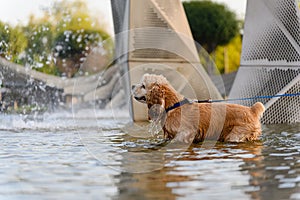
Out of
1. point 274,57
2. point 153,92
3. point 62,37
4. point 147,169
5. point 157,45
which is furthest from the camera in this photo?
point 62,37

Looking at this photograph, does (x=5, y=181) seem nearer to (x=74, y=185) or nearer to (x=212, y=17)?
(x=74, y=185)

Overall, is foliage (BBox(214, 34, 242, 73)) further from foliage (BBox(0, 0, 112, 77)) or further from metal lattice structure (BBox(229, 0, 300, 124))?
metal lattice structure (BBox(229, 0, 300, 124))

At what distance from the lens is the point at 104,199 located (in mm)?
5066

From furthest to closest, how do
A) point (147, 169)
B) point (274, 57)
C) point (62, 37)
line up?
point (62, 37)
point (274, 57)
point (147, 169)

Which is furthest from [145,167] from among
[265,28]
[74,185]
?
[265,28]

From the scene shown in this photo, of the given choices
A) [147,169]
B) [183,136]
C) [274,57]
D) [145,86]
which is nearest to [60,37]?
[274,57]

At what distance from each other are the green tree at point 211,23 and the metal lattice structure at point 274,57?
45862 mm

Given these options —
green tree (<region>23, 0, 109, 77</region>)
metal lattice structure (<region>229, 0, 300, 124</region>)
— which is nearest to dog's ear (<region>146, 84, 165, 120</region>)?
metal lattice structure (<region>229, 0, 300, 124</region>)

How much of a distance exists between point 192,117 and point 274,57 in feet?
21.3

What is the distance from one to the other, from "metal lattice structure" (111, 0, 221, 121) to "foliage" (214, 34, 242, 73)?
152 feet

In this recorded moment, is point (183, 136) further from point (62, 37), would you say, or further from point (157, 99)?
point (62, 37)

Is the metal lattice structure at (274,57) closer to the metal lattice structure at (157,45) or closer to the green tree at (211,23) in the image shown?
the metal lattice structure at (157,45)

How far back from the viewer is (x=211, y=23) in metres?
61.8

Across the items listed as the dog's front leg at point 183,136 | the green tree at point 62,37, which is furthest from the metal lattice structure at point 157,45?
the green tree at point 62,37
